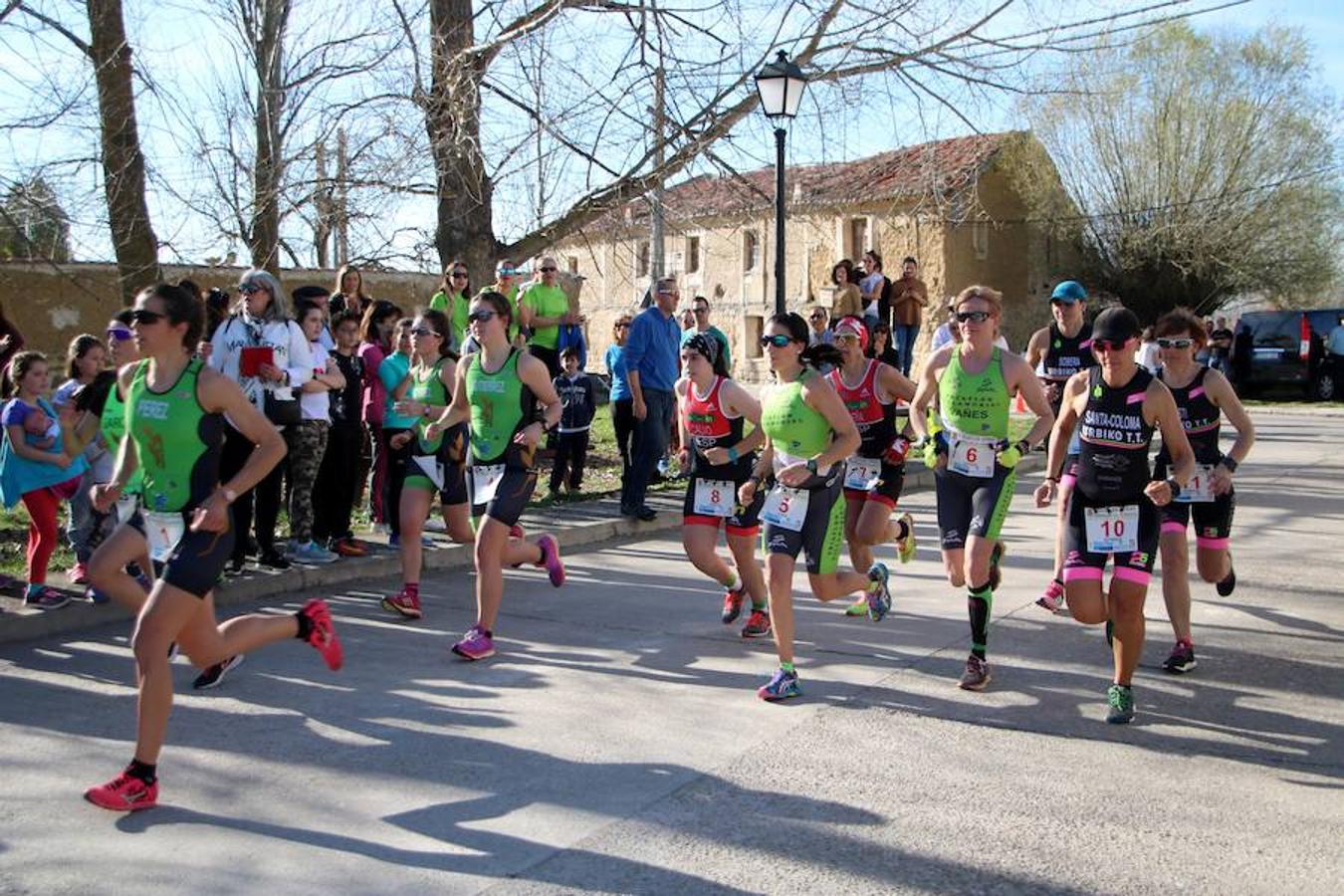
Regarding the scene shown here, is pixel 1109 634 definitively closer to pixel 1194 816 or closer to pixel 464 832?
pixel 1194 816

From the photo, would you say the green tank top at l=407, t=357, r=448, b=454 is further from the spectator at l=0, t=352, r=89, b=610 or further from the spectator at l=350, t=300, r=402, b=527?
the spectator at l=0, t=352, r=89, b=610

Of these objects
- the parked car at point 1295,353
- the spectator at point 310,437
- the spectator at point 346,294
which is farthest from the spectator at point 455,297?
the parked car at point 1295,353

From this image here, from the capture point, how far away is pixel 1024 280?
45.6 metres

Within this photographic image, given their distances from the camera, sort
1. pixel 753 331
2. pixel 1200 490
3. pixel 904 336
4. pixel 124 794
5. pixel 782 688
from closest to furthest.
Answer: pixel 124 794 < pixel 782 688 < pixel 1200 490 < pixel 904 336 < pixel 753 331

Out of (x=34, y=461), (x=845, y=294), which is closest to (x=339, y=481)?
(x=34, y=461)

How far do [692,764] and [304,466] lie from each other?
15.7 ft

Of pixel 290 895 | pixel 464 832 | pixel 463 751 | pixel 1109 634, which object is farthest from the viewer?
pixel 1109 634

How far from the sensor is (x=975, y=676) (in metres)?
6.21

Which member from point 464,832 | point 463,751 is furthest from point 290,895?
point 463,751

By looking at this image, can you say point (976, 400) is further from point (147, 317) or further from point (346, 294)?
point (346, 294)

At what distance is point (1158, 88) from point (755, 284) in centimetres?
1648

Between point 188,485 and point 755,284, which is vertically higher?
point 755,284

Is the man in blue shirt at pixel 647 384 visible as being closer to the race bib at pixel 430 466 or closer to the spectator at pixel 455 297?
the spectator at pixel 455 297

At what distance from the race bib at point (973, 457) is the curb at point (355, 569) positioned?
4.48 metres
